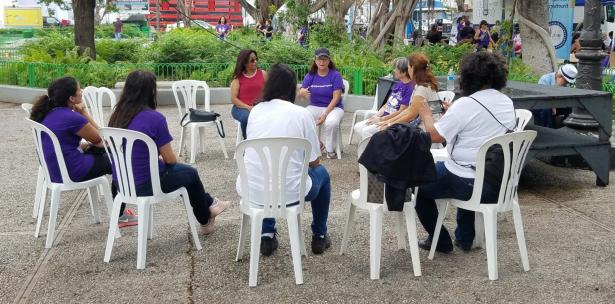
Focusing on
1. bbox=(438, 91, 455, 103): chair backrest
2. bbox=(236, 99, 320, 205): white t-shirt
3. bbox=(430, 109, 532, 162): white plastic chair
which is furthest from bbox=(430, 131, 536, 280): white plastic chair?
bbox=(438, 91, 455, 103): chair backrest

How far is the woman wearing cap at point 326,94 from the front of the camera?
8375 mm

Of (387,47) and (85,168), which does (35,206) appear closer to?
(85,168)

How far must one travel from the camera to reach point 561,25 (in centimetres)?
2197

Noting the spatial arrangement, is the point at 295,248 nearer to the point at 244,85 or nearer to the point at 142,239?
the point at 142,239

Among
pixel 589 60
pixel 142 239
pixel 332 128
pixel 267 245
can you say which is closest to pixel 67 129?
pixel 142 239

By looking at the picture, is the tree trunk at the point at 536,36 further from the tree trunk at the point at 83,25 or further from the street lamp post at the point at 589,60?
the tree trunk at the point at 83,25

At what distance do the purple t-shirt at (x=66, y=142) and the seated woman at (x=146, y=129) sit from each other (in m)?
0.43

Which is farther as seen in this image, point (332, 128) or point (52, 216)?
point (332, 128)

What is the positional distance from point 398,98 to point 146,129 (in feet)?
10.5

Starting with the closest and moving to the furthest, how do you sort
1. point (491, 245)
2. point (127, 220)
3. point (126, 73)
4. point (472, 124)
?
point (491, 245)
point (472, 124)
point (127, 220)
point (126, 73)

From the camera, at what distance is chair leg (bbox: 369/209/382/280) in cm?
446

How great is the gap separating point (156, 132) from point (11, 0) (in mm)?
68579

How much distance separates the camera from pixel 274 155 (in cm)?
437

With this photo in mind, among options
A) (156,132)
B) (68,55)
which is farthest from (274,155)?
(68,55)
